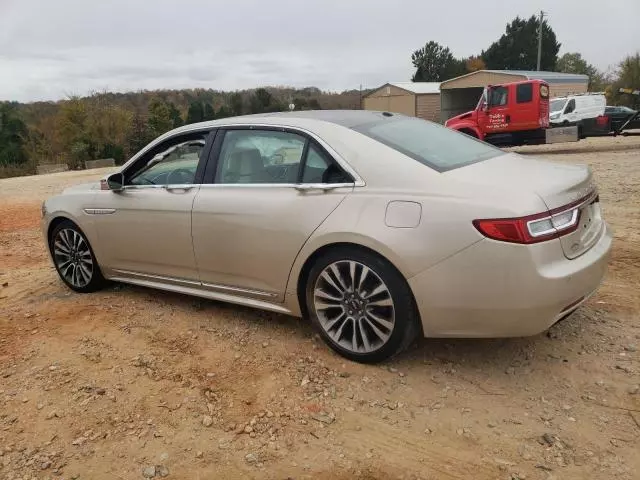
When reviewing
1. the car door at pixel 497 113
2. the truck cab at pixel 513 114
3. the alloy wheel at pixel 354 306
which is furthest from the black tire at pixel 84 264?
the car door at pixel 497 113

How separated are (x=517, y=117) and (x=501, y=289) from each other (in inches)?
639

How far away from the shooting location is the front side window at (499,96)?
1770cm

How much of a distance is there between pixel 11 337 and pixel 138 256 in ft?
3.60

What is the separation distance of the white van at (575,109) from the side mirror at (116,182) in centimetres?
1945

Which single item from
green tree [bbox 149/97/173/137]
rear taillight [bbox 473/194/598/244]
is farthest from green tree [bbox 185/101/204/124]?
rear taillight [bbox 473/194/598/244]

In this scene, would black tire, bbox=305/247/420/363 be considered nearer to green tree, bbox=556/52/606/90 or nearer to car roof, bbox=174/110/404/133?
car roof, bbox=174/110/404/133

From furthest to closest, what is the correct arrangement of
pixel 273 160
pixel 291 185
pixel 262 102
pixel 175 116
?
pixel 262 102 < pixel 175 116 < pixel 273 160 < pixel 291 185

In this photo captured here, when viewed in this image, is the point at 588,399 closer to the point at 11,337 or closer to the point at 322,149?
the point at 322,149

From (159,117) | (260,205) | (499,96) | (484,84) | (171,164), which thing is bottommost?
(260,205)

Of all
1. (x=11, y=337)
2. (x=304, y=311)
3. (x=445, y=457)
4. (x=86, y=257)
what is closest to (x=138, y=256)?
(x=86, y=257)

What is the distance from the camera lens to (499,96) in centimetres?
1778

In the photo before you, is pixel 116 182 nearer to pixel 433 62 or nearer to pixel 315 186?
pixel 315 186

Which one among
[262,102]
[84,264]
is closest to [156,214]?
[84,264]

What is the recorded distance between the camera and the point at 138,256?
4.37 metres
